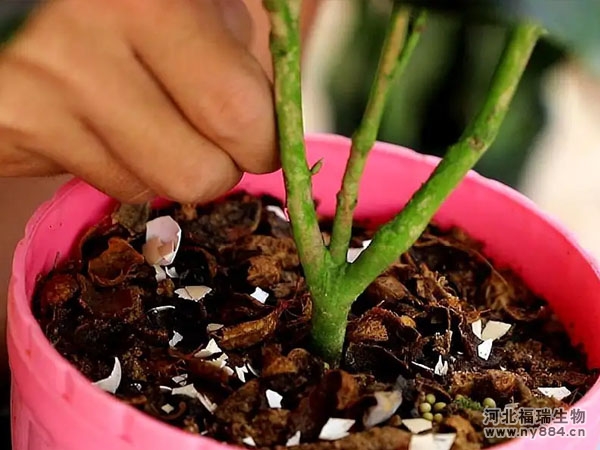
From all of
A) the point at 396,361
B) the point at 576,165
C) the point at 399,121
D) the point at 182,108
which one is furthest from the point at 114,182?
the point at 576,165

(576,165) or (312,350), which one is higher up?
(312,350)

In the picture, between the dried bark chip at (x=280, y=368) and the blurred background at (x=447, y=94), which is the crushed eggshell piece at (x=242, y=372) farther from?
the blurred background at (x=447, y=94)

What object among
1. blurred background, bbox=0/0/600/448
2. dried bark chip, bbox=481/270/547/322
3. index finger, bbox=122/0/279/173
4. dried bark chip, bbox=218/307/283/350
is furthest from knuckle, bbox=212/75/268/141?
blurred background, bbox=0/0/600/448

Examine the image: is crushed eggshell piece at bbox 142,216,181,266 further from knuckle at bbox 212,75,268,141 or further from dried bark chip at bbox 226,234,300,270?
knuckle at bbox 212,75,268,141

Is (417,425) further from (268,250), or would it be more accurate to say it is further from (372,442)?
(268,250)

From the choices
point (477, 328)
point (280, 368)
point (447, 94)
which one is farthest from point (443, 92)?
point (280, 368)

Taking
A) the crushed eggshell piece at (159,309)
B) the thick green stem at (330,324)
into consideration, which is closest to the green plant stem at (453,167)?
the thick green stem at (330,324)

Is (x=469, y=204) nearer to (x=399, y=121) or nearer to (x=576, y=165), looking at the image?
(x=399, y=121)
